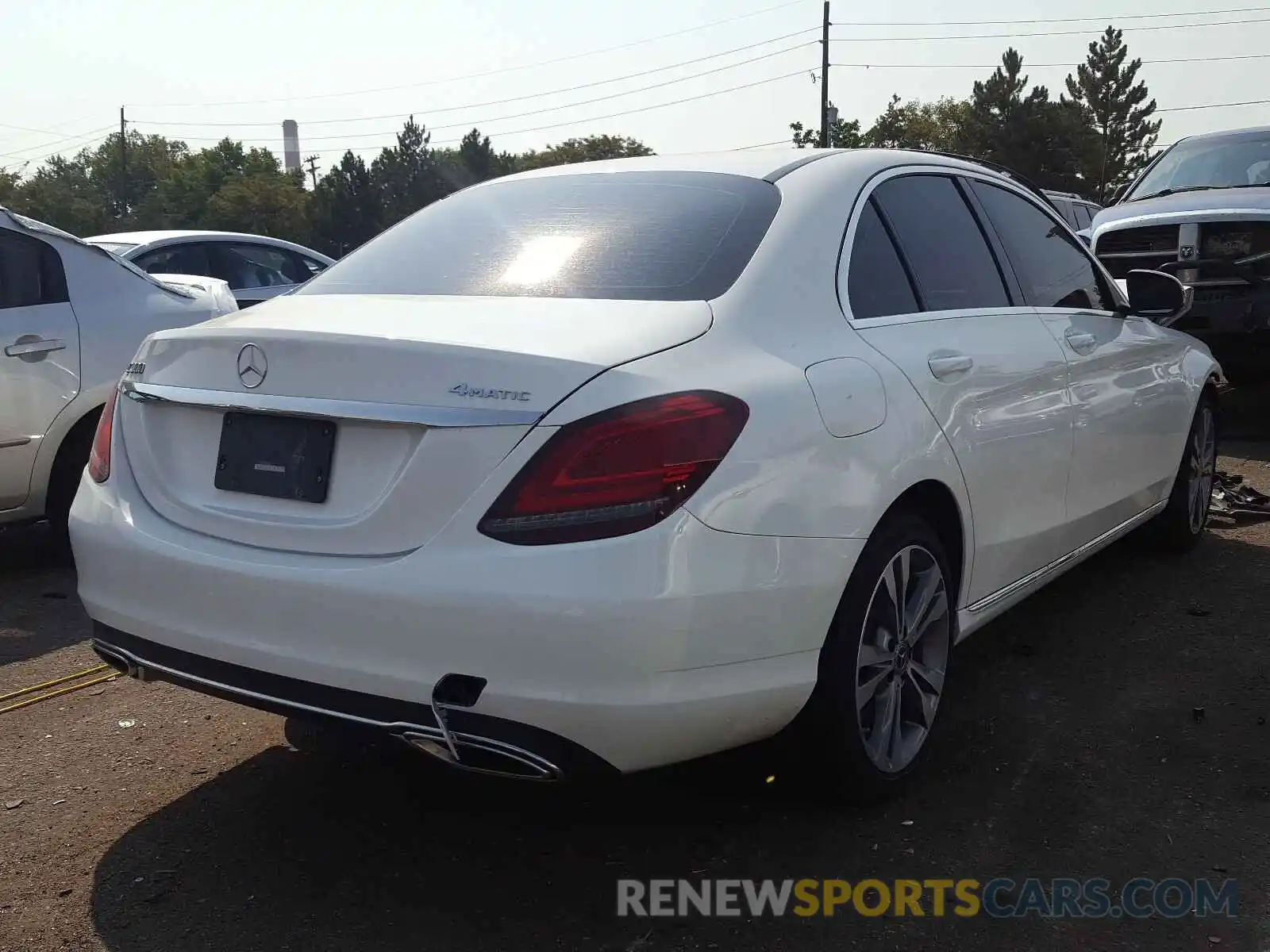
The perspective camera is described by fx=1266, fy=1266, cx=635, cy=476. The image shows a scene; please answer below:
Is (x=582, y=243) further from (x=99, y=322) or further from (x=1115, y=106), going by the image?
(x=1115, y=106)

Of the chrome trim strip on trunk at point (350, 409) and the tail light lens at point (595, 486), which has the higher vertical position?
the chrome trim strip on trunk at point (350, 409)

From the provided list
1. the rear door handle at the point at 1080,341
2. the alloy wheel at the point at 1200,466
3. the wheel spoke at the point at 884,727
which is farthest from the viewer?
the alloy wheel at the point at 1200,466

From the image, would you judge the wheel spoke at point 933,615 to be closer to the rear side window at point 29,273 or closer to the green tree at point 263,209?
the rear side window at point 29,273

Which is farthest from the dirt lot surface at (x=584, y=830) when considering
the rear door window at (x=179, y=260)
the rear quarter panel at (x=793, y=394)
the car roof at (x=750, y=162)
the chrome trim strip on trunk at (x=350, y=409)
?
the rear door window at (x=179, y=260)

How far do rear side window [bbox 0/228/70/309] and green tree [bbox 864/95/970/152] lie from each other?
61.5 meters

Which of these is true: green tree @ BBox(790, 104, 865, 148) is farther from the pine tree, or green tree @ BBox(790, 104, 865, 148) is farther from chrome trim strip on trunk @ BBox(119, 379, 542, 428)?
chrome trim strip on trunk @ BBox(119, 379, 542, 428)

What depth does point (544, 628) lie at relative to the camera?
7.92ft

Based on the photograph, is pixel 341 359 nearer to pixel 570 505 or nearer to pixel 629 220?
pixel 570 505

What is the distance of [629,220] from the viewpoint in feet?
10.7

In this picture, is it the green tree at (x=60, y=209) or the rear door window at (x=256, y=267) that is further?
the green tree at (x=60, y=209)

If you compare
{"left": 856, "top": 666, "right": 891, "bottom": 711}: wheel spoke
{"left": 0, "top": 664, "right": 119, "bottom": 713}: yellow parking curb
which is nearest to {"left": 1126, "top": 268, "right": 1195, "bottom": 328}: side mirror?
{"left": 856, "top": 666, "right": 891, "bottom": 711}: wheel spoke

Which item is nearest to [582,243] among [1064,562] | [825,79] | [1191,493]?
[1064,562]

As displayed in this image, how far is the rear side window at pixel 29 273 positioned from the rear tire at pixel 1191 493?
16.4ft

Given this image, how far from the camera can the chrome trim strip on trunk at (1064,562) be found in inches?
148
